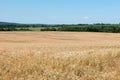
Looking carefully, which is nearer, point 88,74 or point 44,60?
point 88,74

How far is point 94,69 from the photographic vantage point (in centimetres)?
938

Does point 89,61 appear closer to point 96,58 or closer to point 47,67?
point 96,58

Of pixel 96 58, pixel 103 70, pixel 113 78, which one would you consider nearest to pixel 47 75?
pixel 113 78

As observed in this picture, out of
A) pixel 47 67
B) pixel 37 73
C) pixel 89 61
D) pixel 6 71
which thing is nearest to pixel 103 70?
pixel 89 61

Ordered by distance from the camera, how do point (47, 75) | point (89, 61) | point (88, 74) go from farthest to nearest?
point (89, 61)
point (88, 74)
point (47, 75)

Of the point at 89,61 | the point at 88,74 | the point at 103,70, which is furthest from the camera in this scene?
the point at 89,61

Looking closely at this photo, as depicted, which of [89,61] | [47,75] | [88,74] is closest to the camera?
[47,75]

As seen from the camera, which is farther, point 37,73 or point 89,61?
point 89,61

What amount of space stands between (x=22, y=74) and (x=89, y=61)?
10.4 feet

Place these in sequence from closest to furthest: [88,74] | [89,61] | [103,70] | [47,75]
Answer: [47,75], [88,74], [103,70], [89,61]

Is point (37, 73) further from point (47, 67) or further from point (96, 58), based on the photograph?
point (96, 58)

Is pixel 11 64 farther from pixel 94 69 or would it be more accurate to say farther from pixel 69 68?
pixel 94 69

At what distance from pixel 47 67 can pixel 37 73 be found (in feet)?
2.57

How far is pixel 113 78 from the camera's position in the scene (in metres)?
7.94
